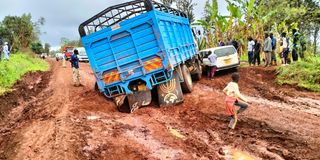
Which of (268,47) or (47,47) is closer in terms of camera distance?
(268,47)

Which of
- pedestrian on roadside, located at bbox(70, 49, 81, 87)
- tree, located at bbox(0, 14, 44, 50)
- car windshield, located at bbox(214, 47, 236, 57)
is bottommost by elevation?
car windshield, located at bbox(214, 47, 236, 57)

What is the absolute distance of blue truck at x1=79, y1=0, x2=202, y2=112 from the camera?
9.10m

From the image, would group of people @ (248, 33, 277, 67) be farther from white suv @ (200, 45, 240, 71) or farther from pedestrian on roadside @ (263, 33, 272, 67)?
white suv @ (200, 45, 240, 71)

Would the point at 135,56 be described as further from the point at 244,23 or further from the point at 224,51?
the point at 244,23

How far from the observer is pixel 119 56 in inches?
372

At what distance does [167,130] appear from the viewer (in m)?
7.31

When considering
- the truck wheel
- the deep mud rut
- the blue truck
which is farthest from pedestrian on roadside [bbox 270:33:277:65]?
the blue truck

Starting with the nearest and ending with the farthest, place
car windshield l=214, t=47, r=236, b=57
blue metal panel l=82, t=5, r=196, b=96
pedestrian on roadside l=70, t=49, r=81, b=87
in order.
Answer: blue metal panel l=82, t=5, r=196, b=96, pedestrian on roadside l=70, t=49, r=81, b=87, car windshield l=214, t=47, r=236, b=57

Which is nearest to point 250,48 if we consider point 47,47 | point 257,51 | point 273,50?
point 257,51

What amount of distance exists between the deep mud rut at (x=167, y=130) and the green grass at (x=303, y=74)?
705mm

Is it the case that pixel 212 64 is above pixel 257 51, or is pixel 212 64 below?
above

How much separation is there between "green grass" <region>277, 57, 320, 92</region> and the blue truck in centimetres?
453

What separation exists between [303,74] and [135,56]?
21.0 feet

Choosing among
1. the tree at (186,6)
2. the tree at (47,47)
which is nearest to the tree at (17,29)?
the tree at (186,6)
